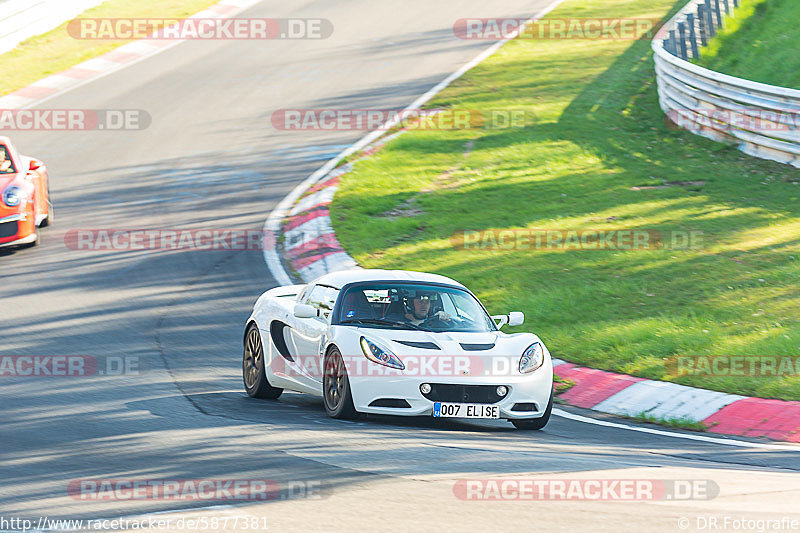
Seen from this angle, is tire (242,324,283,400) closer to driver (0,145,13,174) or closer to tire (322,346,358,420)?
tire (322,346,358,420)

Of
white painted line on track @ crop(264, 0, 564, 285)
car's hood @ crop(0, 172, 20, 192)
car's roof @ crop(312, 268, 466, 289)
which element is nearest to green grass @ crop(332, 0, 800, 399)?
white painted line on track @ crop(264, 0, 564, 285)

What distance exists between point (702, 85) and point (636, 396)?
1177cm

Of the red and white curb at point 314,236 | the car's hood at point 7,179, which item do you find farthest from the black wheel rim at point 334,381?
the car's hood at point 7,179

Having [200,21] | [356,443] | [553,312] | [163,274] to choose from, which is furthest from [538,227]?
[200,21]

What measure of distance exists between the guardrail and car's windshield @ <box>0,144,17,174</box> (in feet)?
39.7

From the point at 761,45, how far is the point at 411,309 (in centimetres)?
1839

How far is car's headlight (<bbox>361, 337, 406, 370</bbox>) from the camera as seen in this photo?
8.86 metres

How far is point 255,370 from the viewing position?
10.4m

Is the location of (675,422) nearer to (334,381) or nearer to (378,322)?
(378,322)

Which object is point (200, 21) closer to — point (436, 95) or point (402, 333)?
point (436, 95)

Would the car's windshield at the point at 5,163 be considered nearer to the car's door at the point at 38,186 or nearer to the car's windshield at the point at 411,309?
the car's door at the point at 38,186

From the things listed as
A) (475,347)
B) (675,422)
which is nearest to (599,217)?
(675,422)

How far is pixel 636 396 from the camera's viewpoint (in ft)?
34.5

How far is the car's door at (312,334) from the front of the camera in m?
9.59
